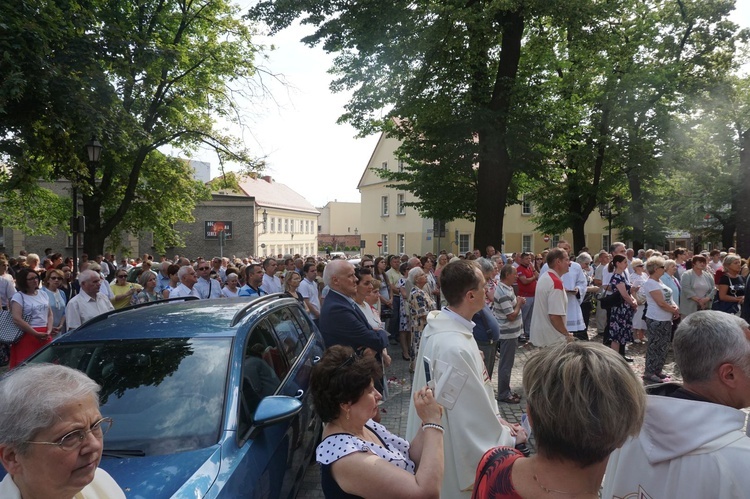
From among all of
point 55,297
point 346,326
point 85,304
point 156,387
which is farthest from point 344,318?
point 55,297

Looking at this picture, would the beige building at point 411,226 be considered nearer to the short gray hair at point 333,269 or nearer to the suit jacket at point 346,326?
the short gray hair at point 333,269

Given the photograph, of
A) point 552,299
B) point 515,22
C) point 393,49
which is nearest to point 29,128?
point 393,49

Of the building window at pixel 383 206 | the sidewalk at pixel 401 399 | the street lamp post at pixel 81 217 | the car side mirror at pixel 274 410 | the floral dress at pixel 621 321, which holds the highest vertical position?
the building window at pixel 383 206

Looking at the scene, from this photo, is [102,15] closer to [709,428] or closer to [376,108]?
[376,108]

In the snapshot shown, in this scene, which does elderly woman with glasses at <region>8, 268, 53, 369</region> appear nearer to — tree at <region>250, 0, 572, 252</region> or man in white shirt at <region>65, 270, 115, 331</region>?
man in white shirt at <region>65, 270, 115, 331</region>

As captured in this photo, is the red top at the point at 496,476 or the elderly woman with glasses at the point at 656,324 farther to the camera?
the elderly woman with glasses at the point at 656,324

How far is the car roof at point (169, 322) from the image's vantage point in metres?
3.82

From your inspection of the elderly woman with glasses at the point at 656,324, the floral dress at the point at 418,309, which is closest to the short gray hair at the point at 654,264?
the elderly woman with glasses at the point at 656,324

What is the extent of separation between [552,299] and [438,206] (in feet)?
51.7

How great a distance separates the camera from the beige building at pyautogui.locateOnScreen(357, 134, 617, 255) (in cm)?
4891

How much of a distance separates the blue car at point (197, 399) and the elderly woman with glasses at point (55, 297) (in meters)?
4.16

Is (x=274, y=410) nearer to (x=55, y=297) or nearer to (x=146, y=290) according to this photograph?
(x=55, y=297)

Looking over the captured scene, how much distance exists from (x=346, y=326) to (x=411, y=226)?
4687 centimetres

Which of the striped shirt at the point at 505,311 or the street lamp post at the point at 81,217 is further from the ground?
the street lamp post at the point at 81,217
